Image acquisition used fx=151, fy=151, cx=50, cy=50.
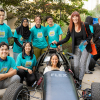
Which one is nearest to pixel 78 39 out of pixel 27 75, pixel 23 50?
pixel 23 50

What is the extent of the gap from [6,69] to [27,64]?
92 cm

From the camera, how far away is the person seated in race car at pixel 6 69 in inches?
135

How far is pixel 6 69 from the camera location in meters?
3.58

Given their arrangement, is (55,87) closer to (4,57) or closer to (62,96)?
(62,96)

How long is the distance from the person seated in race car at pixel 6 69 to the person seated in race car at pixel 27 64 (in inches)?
25.1

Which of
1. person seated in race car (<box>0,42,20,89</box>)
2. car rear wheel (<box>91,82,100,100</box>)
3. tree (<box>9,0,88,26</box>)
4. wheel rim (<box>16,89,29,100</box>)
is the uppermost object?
tree (<box>9,0,88,26</box>)

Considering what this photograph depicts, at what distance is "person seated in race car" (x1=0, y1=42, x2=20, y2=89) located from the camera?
11.3 ft

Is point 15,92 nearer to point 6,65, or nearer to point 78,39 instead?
point 6,65

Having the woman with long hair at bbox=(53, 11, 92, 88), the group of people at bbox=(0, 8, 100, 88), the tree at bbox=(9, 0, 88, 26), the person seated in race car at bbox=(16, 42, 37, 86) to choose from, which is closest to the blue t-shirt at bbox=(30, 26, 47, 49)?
the group of people at bbox=(0, 8, 100, 88)

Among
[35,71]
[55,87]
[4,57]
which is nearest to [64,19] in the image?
[35,71]

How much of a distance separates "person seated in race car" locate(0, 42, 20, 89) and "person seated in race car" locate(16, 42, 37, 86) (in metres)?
0.64

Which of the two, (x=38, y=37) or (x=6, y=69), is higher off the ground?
(x=38, y=37)

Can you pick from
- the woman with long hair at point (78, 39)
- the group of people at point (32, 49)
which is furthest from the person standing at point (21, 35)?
the woman with long hair at point (78, 39)

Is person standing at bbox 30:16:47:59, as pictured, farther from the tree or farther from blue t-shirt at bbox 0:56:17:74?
the tree
